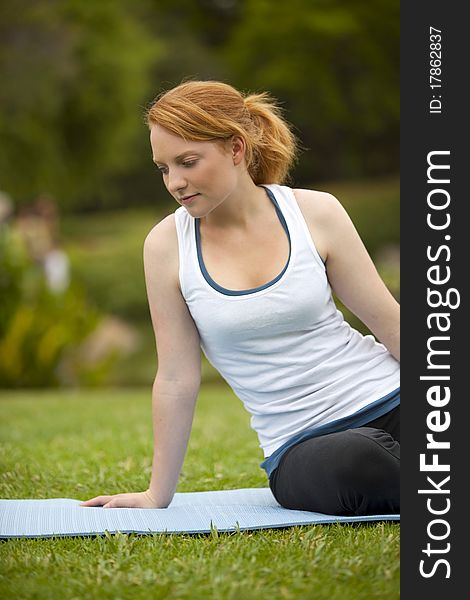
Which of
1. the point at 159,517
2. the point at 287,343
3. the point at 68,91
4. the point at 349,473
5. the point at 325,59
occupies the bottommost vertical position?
the point at 159,517

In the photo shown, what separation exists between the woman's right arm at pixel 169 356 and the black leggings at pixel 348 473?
1.17 feet

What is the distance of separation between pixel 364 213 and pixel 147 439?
1424cm

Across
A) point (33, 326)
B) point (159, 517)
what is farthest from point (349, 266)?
point (33, 326)

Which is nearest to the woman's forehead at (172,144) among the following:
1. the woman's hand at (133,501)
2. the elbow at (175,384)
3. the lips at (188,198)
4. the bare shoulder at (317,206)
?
the lips at (188,198)

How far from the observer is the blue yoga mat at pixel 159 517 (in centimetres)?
261

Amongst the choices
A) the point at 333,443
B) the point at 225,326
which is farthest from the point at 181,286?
the point at 333,443

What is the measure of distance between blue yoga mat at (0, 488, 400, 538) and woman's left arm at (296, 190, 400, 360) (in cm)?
60

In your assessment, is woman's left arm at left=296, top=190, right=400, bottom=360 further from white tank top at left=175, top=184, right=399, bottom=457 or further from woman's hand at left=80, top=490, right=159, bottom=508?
woman's hand at left=80, top=490, right=159, bottom=508

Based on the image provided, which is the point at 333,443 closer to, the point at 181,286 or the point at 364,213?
the point at 181,286

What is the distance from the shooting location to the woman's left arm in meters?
2.84

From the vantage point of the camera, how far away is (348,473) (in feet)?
8.68

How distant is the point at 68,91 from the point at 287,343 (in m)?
16.7

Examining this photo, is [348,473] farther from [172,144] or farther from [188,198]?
[172,144]

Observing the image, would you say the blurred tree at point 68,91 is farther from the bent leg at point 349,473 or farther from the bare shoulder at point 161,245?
the bent leg at point 349,473
